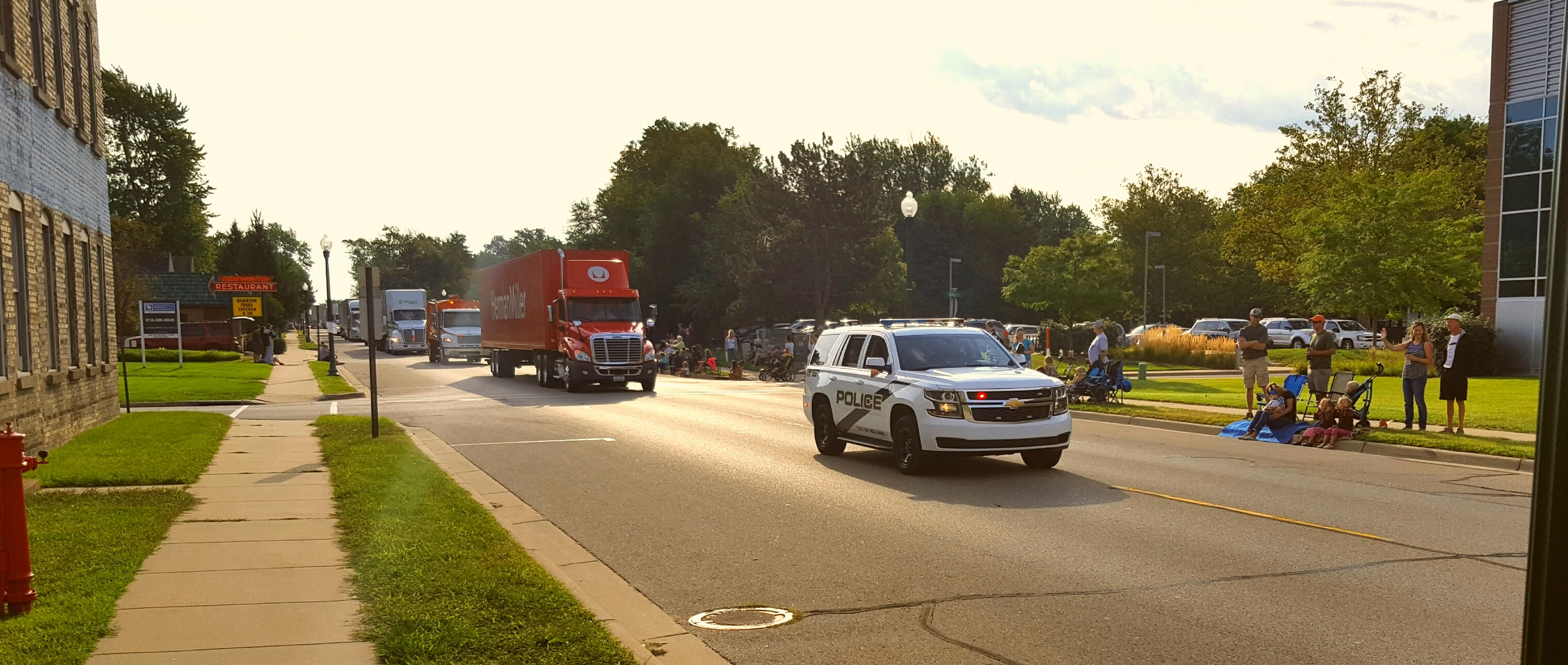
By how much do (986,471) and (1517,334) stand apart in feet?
90.2

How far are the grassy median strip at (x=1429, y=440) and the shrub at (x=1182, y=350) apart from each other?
70.7 feet

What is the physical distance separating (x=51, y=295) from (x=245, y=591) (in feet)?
38.6

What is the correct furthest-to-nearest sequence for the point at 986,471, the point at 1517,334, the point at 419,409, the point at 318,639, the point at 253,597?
the point at 1517,334, the point at 419,409, the point at 986,471, the point at 253,597, the point at 318,639

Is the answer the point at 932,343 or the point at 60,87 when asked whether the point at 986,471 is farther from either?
the point at 60,87

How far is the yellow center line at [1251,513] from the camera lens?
30.4ft

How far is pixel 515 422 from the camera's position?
21.3m

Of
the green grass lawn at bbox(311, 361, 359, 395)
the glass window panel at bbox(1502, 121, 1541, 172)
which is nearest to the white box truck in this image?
the green grass lawn at bbox(311, 361, 359, 395)

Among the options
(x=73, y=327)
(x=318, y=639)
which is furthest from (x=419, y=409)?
(x=318, y=639)

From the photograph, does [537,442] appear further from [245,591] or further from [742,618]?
[742,618]

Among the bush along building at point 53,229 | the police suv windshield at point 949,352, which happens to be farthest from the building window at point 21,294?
the police suv windshield at point 949,352

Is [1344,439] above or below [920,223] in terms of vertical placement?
below

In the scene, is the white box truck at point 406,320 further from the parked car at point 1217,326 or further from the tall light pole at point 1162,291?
the tall light pole at point 1162,291

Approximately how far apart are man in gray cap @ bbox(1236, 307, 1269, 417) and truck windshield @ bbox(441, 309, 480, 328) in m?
42.5

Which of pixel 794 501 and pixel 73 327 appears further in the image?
pixel 73 327
